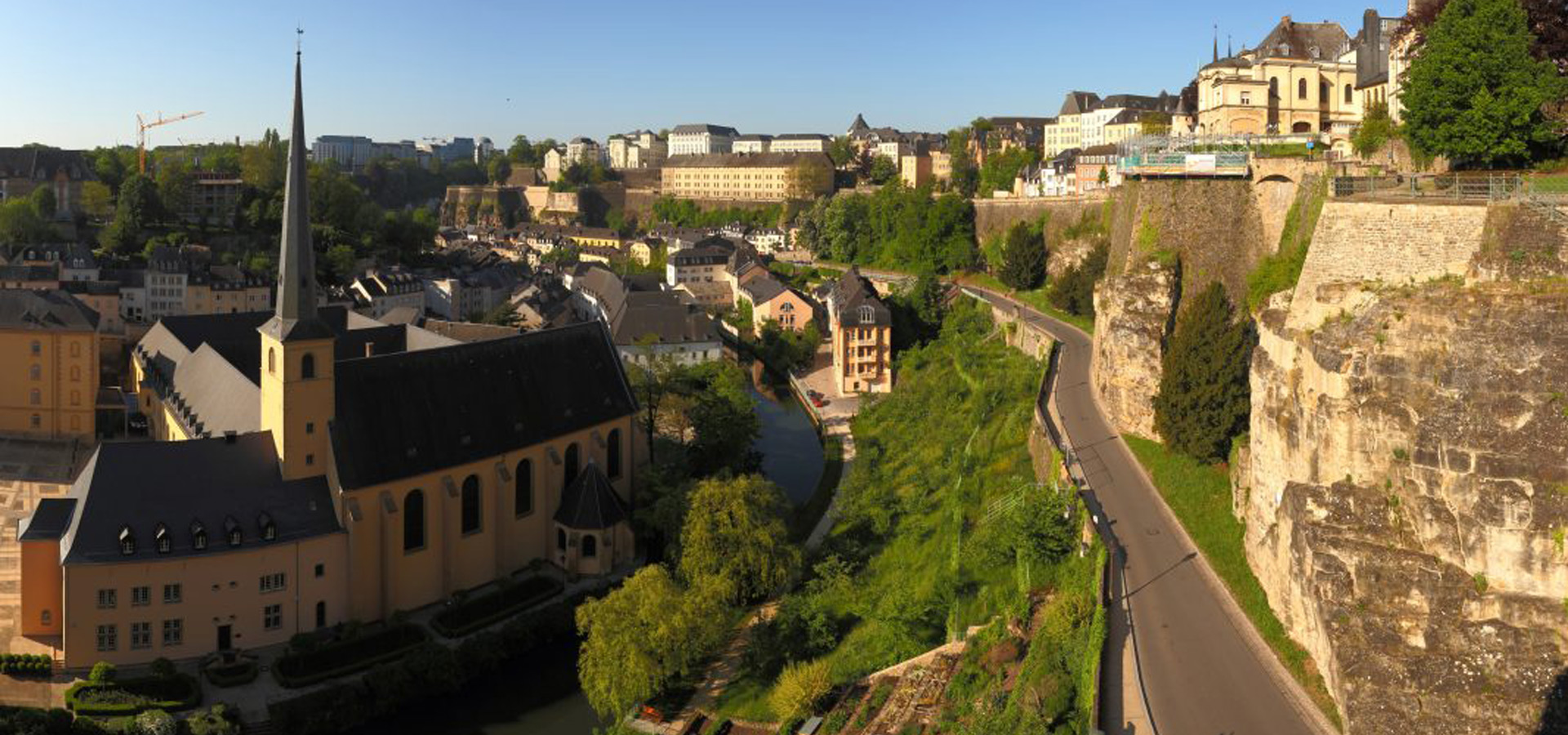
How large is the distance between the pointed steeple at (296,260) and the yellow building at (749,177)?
94.5 metres

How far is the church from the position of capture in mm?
28109

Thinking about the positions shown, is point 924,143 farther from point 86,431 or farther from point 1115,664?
point 1115,664

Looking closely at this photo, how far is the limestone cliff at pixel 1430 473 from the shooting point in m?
16.9

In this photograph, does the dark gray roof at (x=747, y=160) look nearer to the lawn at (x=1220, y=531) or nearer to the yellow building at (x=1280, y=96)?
the yellow building at (x=1280, y=96)

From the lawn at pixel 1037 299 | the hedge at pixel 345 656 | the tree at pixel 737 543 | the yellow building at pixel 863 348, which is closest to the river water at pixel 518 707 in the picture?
the hedge at pixel 345 656

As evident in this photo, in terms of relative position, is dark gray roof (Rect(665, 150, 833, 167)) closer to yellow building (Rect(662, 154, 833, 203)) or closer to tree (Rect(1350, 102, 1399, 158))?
yellow building (Rect(662, 154, 833, 203))

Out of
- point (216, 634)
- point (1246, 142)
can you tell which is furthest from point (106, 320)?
point (1246, 142)

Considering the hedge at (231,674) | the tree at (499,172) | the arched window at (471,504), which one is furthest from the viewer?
the tree at (499,172)

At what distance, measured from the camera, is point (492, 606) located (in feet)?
105

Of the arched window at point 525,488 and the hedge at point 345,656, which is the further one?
the arched window at point 525,488

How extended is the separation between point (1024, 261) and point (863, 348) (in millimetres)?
8528

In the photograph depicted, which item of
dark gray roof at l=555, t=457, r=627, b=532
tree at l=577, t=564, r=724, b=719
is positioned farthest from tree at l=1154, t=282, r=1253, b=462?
dark gray roof at l=555, t=457, r=627, b=532

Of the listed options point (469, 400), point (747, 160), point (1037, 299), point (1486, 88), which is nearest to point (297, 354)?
point (469, 400)

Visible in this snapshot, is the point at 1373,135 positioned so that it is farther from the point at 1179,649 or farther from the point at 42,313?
the point at 42,313
